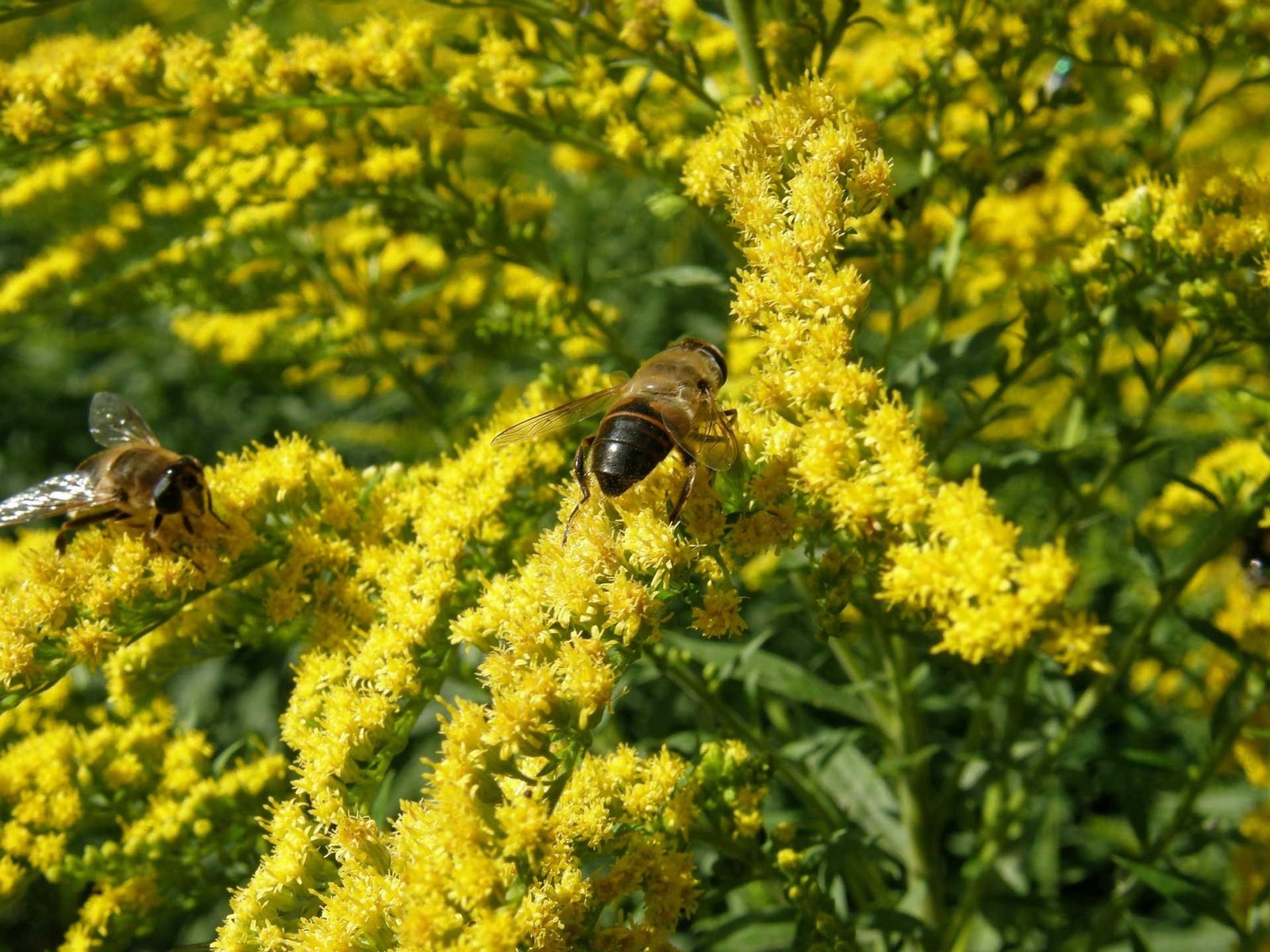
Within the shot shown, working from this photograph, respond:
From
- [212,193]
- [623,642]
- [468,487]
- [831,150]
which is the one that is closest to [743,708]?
[468,487]

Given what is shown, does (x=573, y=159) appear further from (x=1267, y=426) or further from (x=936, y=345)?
(x=1267, y=426)

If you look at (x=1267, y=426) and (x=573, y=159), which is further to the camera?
(x=573, y=159)

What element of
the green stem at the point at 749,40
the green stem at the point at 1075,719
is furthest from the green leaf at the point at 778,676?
the green stem at the point at 749,40

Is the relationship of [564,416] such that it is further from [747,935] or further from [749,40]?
[747,935]

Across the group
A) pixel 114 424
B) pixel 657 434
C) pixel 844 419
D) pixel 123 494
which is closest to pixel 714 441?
pixel 657 434

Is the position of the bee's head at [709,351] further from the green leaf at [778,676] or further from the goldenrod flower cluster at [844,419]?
the green leaf at [778,676]
